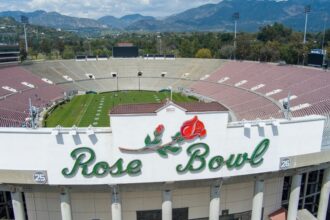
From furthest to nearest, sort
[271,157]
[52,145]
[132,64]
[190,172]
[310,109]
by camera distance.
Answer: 1. [132,64]
2. [310,109]
3. [271,157]
4. [190,172]
5. [52,145]

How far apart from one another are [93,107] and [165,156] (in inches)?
1732

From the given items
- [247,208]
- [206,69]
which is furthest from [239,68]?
[247,208]

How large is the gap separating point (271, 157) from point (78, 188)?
38.2ft

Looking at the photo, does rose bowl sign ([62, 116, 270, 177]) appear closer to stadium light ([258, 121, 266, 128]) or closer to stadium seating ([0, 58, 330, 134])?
stadium light ([258, 121, 266, 128])

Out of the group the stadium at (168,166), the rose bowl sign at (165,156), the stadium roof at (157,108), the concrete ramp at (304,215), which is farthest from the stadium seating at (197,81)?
the rose bowl sign at (165,156)

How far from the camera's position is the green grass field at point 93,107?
4731cm

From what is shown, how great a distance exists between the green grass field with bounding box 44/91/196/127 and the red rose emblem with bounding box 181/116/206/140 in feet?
98.3

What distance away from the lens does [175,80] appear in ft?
267

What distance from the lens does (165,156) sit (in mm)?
16172

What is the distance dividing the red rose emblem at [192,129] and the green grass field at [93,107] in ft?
98.3

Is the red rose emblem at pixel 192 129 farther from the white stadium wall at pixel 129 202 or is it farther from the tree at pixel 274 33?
the tree at pixel 274 33

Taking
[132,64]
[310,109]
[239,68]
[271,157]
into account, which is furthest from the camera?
[132,64]

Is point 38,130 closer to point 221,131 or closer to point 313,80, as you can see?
point 221,131

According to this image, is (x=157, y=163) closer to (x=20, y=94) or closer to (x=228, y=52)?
(x=20, y=94)
